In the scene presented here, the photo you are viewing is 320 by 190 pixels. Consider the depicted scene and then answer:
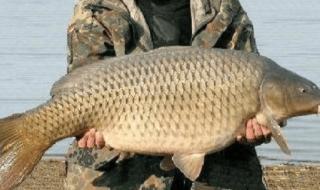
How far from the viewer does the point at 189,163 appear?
558 centimetres

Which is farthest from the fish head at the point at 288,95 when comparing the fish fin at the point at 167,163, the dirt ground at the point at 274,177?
the dirt ground at the point at 274,177

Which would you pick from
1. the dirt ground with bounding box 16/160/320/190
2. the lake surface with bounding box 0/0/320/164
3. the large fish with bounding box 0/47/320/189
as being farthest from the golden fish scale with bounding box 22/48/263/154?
the lake surface with bounding box 0/0/320/164

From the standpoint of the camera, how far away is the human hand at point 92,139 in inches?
221

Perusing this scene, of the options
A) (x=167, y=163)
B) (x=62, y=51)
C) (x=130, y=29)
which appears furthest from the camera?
(x=62, y=51)

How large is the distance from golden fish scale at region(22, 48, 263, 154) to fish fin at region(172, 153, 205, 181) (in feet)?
0.10

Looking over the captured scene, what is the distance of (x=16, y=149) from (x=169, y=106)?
0.81 metres

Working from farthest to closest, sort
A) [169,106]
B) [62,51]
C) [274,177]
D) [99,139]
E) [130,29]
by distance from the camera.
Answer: [62,51]
[274,177]
[130,29]
[99,139]
[169,106]

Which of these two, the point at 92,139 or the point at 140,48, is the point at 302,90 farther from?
the point at 92,139

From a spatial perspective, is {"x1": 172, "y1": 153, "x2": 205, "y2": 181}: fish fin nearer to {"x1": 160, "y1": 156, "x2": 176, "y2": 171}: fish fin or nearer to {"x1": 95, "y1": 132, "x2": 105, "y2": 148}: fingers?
{"x1": 160, "y1": 156, "x2": 176, "y2": 171}: fish fin

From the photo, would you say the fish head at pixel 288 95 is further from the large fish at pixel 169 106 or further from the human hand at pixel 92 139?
the human hand at pixel 92 139

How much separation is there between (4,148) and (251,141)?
4.05 feet

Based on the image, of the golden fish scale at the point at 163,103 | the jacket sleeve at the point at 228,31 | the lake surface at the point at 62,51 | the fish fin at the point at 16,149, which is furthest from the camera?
the lake surface at the point at 62,51

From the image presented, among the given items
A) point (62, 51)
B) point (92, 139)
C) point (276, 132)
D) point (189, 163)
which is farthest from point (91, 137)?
point (62, 51)

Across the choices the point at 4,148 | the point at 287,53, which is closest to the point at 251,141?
the point at 4,148
